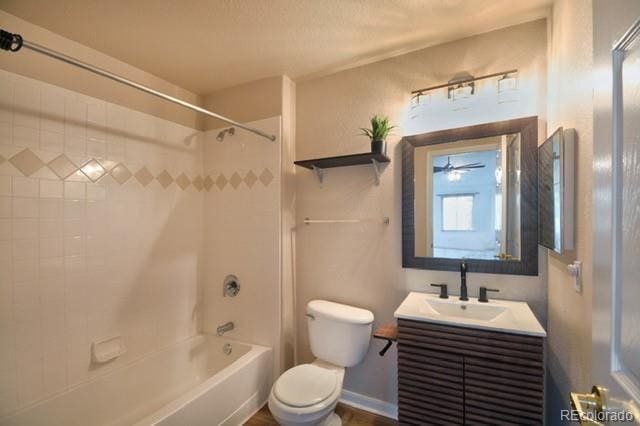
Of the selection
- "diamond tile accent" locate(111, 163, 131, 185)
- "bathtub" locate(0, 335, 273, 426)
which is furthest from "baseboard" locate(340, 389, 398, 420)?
"diamond tile accent" locate(111, 163, 131, 185)

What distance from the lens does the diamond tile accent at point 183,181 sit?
7.83 feet

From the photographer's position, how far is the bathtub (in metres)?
1.56

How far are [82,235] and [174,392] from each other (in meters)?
1.32

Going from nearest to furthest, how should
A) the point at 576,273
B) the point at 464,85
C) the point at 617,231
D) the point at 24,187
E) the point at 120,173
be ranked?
the point at 617,231 → the point at 576,273 → the point at 24,187 → the point at 464,85 → the point at 120,173

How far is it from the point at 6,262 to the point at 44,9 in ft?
4.46

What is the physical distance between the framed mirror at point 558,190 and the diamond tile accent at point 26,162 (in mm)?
2632

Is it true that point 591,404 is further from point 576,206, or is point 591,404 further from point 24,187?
point 24,187

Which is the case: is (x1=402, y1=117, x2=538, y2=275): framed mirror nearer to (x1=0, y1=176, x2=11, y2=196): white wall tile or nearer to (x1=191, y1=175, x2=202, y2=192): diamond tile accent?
(x1=191, y1=175, x2=202, y2=192): diamond tile accent

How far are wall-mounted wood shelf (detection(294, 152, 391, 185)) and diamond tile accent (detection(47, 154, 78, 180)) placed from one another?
4.66 feet

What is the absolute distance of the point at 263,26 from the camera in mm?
1704

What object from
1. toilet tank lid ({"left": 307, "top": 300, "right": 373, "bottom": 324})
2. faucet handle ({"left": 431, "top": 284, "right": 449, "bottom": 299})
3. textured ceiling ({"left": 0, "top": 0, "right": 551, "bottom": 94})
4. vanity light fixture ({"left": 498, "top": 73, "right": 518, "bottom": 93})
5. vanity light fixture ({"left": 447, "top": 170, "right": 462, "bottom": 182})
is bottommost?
toilet tank lid ({"left": 307, "top": 300, "right": 373, "bottom": 324})

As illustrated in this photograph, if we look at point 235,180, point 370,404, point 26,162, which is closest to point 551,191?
point 370,404

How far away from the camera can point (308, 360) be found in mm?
2277

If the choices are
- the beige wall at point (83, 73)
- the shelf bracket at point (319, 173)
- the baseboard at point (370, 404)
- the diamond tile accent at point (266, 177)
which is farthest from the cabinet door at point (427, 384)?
the beige wall at point (83, 73)
